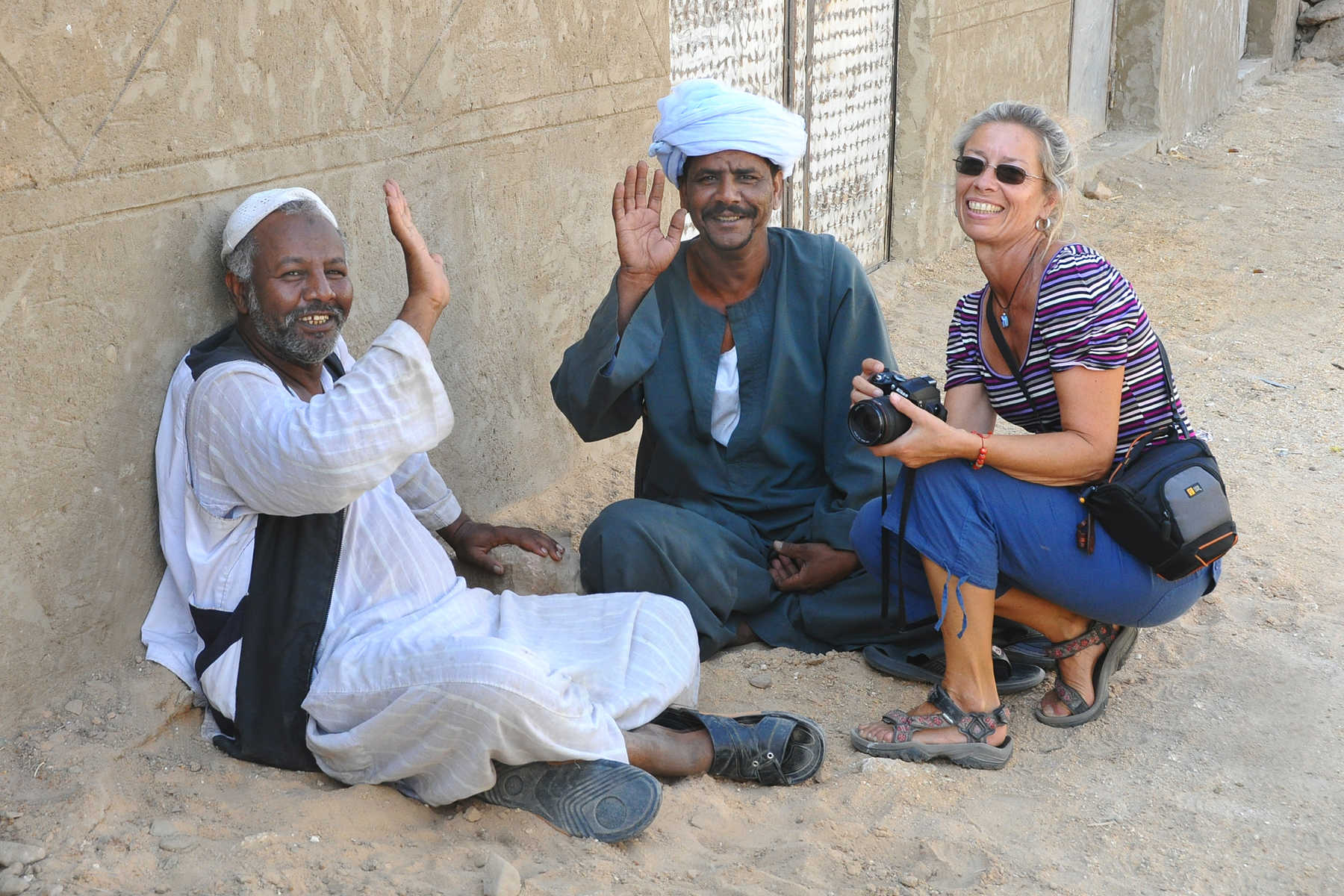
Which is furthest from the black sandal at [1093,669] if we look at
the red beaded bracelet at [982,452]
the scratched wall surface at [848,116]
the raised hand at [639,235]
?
the scratched wall surface at [848,116]

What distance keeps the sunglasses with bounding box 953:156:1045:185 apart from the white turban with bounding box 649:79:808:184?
545mm

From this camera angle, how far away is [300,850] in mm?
2277

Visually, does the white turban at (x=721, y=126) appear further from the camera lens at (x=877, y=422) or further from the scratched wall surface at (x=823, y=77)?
the scratched wall surface at (x=823, y=77)

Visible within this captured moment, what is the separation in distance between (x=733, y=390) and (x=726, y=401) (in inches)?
1.5

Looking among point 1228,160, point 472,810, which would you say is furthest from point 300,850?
point 1228,160

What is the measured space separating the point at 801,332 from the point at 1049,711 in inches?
44.5

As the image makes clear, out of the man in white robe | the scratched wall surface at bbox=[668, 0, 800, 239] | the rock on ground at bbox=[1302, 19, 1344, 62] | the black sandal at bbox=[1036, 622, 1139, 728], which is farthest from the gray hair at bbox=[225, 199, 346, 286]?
the rock on ground at bbox=[1302, 19, 1344, 62]

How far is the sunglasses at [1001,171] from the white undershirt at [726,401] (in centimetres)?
79

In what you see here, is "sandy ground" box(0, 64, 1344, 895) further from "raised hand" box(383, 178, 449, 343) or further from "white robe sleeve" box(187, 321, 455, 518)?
"raised hand" box(383, 178, 449, 343)

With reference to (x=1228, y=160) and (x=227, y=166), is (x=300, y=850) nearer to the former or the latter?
(x=227, y=166)

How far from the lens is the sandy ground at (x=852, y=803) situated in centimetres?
229

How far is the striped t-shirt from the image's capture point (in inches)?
108

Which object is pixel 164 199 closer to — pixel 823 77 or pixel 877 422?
pixel 877 422

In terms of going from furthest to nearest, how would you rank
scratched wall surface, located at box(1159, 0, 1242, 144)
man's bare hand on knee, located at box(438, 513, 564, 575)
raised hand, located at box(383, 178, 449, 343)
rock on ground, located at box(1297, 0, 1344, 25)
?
rock on ground, located at box(1297, 0, 1344, 25)
scratched wall surface, located at box(1159, 0, 1242, 144)
man's bare hand on knee, located at box(438, 513, 564, 575)
raised hand, located at box(383, 178, 449, 343)
